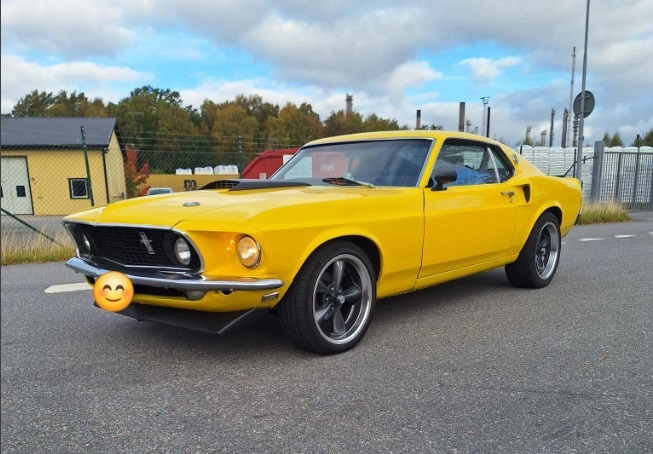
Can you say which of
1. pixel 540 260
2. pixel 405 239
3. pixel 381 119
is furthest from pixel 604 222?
pixel 381 119

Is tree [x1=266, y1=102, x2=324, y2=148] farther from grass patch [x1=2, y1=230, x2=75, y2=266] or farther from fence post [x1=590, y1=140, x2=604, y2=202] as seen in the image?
grass patch [x1=2, y1=230, x2=75, y2=266]

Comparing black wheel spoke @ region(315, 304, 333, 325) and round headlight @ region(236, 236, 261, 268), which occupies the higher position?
round headlight @ region(236, 236, 261, 268)

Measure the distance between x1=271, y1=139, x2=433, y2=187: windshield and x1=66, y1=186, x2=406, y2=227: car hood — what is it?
9.1 inches

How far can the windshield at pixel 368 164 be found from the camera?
360 cm

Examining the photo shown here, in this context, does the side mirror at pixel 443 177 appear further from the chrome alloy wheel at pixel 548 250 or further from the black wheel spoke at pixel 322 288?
the chrome alloy wheel at pixel 548 250

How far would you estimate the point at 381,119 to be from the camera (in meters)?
61.5

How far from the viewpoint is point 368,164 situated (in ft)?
12.3

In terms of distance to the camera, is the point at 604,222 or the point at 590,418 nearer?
the point at 590,418

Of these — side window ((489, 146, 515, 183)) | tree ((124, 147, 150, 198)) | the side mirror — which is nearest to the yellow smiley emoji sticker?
the side mirror

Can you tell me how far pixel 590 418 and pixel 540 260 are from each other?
2.72 m

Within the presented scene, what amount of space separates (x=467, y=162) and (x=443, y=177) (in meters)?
0.75

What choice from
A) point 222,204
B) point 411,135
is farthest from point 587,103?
point 222,204

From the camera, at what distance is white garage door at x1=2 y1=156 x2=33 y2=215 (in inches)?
859

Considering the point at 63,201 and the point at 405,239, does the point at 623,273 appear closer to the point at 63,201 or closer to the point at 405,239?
the point at 405,239
